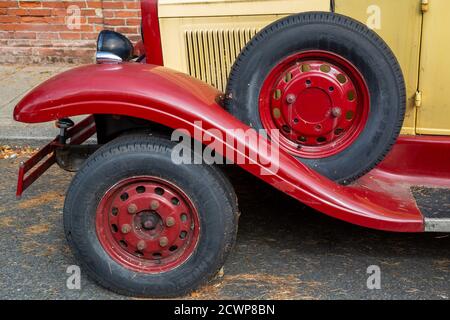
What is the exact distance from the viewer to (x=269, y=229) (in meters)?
4.14

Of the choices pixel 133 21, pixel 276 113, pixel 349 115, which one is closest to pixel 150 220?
pixel 276 113

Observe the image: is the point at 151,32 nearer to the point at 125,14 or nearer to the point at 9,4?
the point at 125,14

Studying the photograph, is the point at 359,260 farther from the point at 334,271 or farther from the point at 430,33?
the point at 430,33

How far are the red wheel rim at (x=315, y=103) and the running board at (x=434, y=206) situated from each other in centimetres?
45

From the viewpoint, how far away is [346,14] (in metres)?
3.64

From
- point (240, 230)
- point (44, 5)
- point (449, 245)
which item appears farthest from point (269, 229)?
point (44, 5)

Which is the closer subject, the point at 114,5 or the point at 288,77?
the point at 288,77

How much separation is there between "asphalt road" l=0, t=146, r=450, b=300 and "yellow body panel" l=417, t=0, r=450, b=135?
69 cm

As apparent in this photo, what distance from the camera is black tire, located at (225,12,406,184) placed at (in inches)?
128

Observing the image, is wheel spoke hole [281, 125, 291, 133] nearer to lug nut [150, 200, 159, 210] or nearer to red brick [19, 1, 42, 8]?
lug nut [150, 200, 159, 210]

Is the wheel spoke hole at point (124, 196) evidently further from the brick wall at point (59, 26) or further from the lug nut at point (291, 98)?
the brick wall at point (59, 26)
